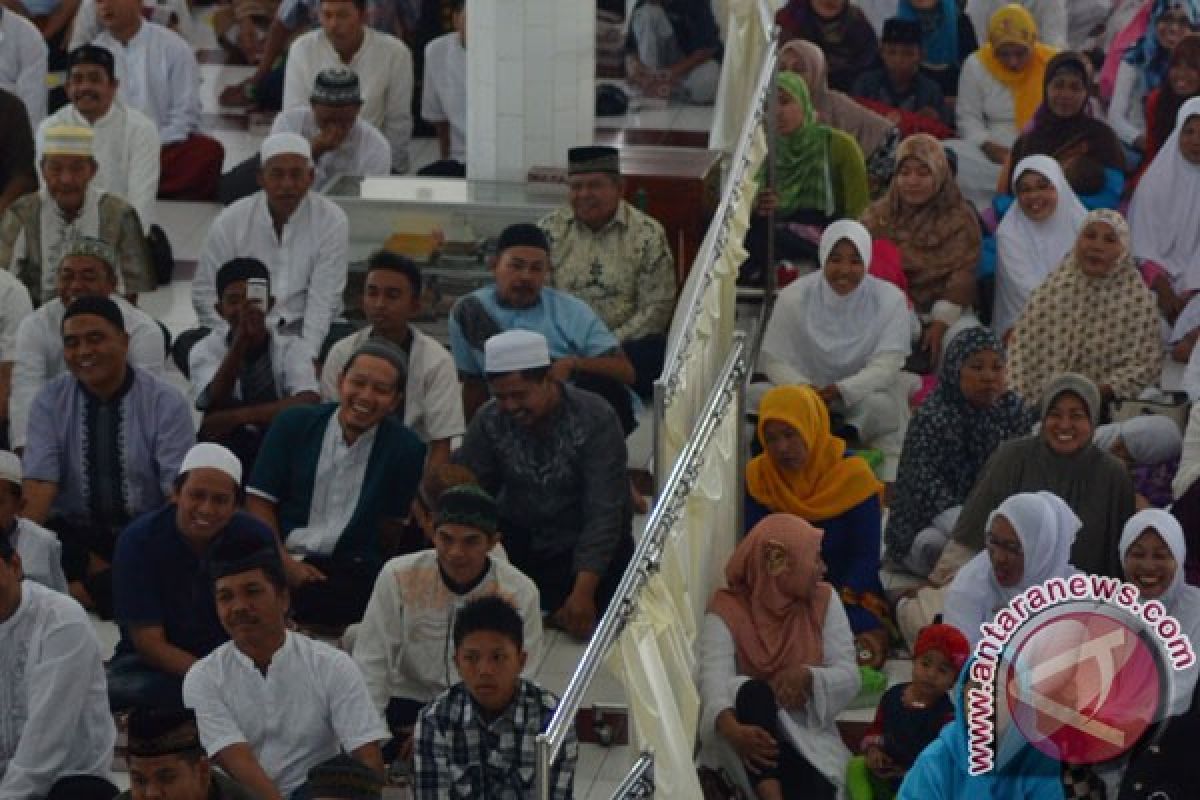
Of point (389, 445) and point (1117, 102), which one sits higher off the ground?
point (1117, 102)

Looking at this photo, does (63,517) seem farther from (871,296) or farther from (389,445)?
(871,296)

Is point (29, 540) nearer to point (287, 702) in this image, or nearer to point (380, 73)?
point (287, 702)

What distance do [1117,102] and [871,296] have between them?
2.66 m

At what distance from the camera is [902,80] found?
11344 mm

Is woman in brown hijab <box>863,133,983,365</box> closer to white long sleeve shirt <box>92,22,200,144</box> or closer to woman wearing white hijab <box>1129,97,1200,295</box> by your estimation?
woman wearing white hijab <box>1129,97,1200,295</box>

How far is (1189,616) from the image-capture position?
7.07 meters

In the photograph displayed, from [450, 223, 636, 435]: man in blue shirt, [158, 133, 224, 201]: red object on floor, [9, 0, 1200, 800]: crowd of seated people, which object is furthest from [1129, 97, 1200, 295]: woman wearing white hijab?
[158, 133, 224, 201]: red object on floor

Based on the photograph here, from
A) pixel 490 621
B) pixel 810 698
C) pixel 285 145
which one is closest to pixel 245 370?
pixel 285 145

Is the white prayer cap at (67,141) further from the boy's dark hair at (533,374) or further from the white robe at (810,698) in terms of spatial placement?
the white robe at (810,698)

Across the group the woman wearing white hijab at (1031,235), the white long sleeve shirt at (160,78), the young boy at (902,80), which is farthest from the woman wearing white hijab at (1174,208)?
the white long sleeve shirt at (160,78)

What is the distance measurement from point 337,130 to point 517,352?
2931 mm

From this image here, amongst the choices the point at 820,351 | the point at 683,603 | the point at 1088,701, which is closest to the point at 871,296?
the point at 820,351

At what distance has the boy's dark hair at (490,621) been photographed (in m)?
6.06

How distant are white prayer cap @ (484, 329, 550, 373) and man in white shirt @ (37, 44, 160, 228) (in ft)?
9.55
